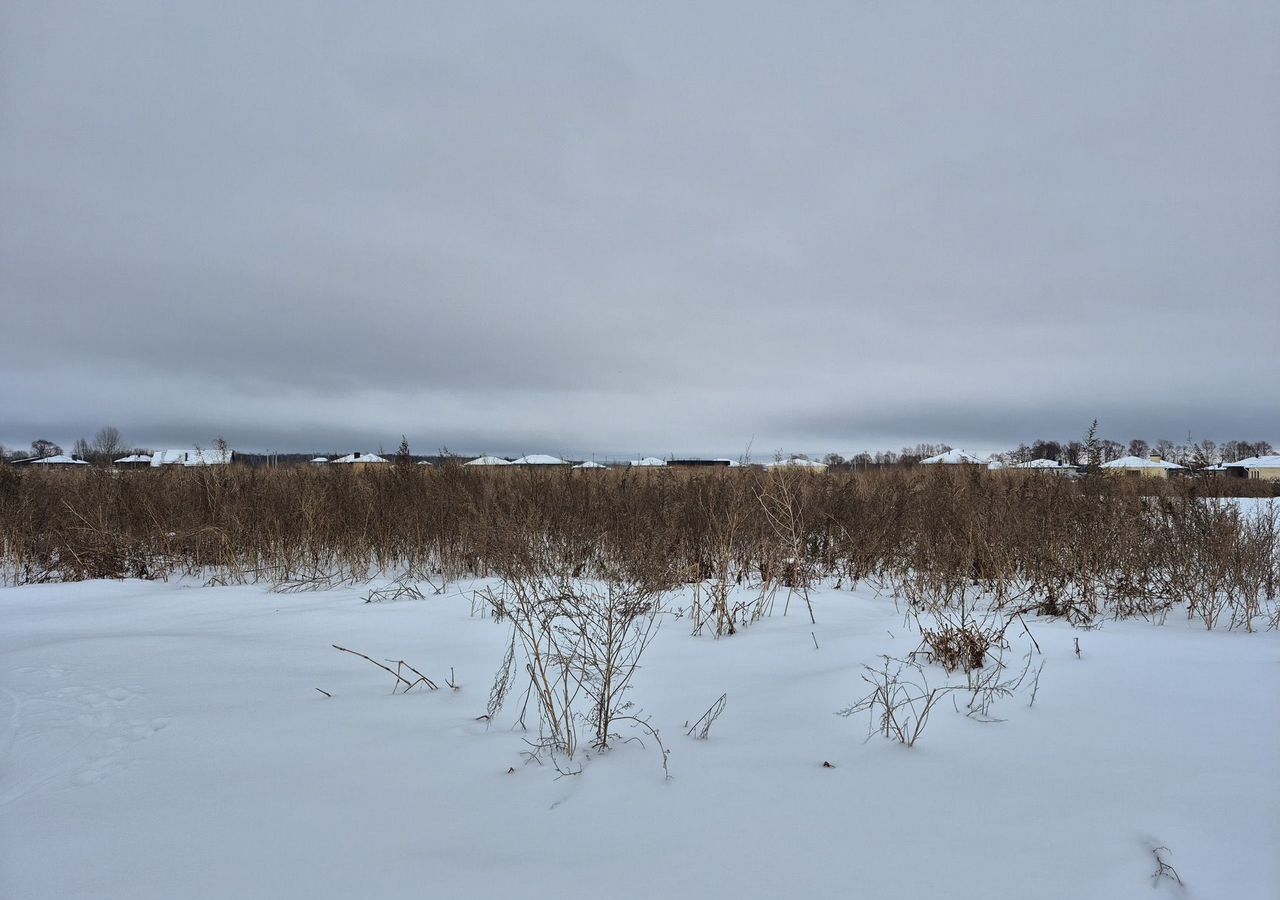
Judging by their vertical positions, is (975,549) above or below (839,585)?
above

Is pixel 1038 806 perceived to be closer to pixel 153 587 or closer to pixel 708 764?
pixel 708 764

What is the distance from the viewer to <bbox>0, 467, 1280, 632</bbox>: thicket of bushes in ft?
22.1

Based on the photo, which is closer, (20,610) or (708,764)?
(708,764)

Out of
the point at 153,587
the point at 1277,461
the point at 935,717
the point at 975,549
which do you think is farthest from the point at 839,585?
the point at 1277,461

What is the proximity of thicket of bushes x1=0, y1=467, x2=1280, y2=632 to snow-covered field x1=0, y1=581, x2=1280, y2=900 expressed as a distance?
236 centimetres

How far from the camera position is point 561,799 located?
2545 millimetres

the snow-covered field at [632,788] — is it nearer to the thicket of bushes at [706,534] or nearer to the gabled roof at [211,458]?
the thicket of bushes at [706,534]

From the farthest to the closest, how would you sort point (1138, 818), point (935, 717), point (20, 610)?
point (20, 610) → point (935, 717) → point (1138, 818)

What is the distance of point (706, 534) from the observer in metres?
8.98

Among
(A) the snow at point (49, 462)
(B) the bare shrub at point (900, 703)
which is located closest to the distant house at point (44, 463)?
(A) the snow at point (49, 462)

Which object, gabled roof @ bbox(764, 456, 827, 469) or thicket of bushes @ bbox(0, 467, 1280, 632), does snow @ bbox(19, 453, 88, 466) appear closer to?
thicket of bushes @ bbox(0, 467, 1280, 632)

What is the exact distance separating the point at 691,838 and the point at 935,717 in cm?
187

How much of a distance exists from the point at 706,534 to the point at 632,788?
642cm

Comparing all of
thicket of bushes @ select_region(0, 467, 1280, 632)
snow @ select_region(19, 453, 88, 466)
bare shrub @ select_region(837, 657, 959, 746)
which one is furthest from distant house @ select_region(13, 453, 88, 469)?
bare shrub @ select_region(837, 657, 959, 746)
